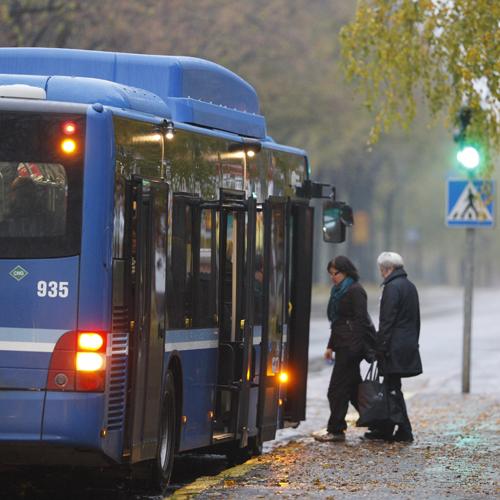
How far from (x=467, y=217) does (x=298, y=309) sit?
25.9 ft

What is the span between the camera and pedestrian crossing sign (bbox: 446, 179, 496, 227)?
2142 centimetres

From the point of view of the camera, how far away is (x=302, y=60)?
5206 cm

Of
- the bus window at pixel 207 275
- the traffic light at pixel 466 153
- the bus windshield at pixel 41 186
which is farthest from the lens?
the traffic light at pixel 466 153

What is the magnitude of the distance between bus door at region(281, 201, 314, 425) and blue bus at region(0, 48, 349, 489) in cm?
98

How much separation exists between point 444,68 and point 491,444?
193 inches

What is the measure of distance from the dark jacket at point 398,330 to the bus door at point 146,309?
4.79 metres

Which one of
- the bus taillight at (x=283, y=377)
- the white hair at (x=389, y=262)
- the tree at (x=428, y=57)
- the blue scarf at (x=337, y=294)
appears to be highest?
the tree at (x=428, y=57)

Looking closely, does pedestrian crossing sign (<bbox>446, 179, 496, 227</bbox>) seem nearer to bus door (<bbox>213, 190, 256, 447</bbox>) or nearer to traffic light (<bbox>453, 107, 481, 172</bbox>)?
traffic light (<bbox>453, 107, 481, 172</bbox>)

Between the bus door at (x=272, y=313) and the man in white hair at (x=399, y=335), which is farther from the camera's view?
the man in white hair at (x=399, y=335)

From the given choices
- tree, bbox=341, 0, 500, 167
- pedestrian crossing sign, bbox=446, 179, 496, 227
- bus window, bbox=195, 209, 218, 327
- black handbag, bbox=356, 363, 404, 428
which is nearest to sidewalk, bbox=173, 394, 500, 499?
black handbag, bbox=356, 363, 404, 428

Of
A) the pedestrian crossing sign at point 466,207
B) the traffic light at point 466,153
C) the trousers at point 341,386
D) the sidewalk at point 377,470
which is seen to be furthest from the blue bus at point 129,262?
the pedestrian crossing sign at point 466,207

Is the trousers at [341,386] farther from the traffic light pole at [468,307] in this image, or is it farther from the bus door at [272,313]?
the traffic light pole at [468,307]

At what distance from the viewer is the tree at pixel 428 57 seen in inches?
640

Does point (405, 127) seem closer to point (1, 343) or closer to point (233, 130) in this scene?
point (233, 130)
